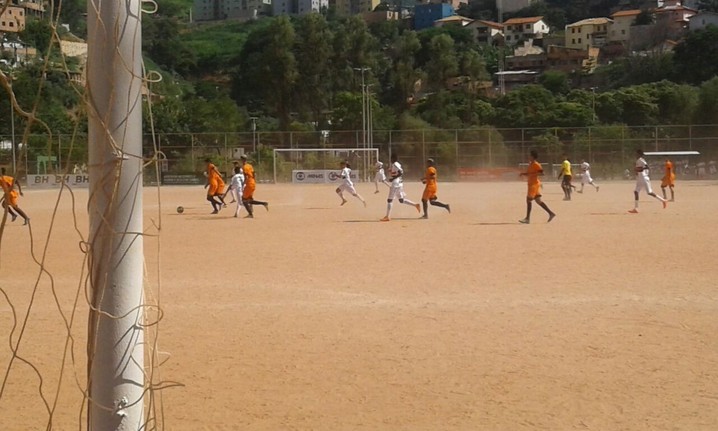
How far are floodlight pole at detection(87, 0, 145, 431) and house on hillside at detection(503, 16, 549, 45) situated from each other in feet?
528

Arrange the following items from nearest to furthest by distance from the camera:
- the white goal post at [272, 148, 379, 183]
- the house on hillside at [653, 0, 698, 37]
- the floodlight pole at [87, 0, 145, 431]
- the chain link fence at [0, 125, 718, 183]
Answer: the floodlight pole at [87, 0, 145, 431] → the white goal post at [272, 148, 379, 183] → the chain link fence at [0, 125, 718, 183] → the house on hillside at [653, 0, 698, 37]

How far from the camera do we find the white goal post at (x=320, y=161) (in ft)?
186

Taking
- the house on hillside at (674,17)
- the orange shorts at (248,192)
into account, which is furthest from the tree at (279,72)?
the orange shorts at (248,192)

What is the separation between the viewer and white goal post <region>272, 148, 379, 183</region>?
186 ft

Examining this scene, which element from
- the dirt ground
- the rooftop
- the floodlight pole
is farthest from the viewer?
the rooftop

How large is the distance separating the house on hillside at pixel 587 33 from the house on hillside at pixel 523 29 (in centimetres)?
990

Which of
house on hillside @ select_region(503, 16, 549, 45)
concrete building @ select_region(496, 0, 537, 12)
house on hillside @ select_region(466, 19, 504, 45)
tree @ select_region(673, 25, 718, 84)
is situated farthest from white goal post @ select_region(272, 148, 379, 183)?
concrete building @ select_region(496, 0, 537, 12)

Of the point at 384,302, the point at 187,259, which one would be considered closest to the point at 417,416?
the point at 384,302

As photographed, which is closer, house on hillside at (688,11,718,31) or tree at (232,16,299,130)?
tree at (232,16,299,130)

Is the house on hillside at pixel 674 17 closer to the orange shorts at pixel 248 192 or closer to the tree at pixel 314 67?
the tree at pixel 314 67

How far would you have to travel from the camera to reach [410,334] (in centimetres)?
815

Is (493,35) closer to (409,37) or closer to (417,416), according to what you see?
(409,37)

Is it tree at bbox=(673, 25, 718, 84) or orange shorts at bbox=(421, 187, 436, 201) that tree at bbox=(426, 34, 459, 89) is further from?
orange shorts at bbox=(421, 187, 436, 201)

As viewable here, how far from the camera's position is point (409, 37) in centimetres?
10638
